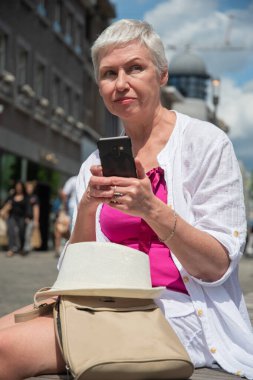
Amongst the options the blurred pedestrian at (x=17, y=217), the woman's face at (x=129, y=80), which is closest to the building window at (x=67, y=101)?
the blurred pedestrian at (x=17, y=217)

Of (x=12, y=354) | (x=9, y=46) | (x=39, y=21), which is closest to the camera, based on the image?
(x=12, y=354)

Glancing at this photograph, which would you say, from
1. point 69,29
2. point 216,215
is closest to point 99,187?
point 216,215

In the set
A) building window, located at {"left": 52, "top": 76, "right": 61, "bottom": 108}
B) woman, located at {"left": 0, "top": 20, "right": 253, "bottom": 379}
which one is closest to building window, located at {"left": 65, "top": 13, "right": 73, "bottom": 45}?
building window, located at {"left": 52, "top": 76, "right": 61, "bottom": 108}

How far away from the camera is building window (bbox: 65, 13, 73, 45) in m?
32.5

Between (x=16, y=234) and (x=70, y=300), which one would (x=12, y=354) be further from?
(x=16, y=234)

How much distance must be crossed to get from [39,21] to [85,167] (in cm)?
2537

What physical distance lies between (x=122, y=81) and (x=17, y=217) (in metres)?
17.0

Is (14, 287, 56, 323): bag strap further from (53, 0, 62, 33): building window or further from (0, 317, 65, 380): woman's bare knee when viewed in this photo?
(53, 0, 62, 33): building window

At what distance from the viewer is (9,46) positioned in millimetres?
25078

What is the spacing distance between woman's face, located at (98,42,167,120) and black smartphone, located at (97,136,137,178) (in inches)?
22.0

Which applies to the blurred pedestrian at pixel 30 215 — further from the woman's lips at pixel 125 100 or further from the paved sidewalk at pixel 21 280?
the woman's lips at pixel 125 100

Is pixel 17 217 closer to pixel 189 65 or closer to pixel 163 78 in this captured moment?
pixel 163 78

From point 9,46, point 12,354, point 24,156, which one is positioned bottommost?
point 12,354

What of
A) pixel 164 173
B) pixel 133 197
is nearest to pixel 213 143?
pixel 164 173
